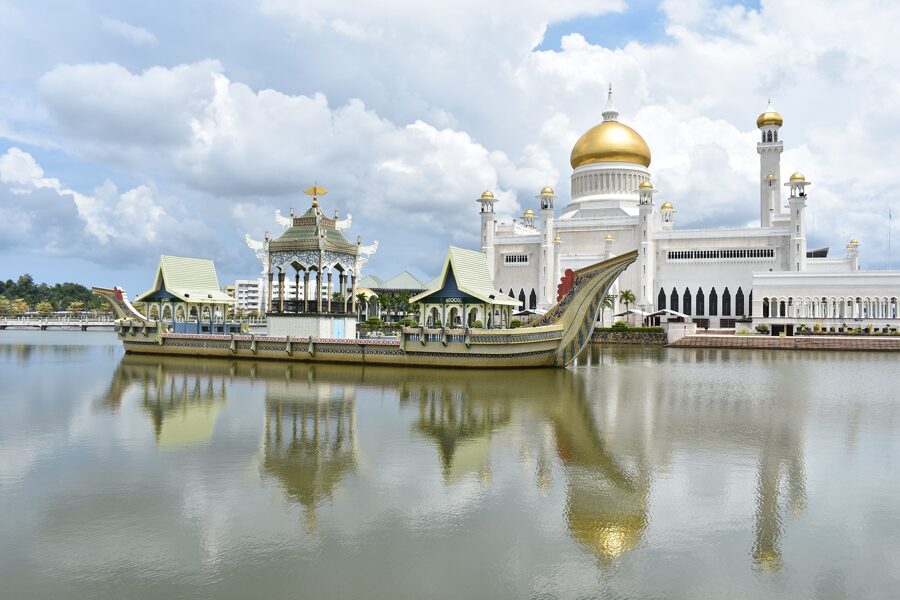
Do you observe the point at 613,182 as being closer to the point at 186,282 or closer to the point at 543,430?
the point at 186,282

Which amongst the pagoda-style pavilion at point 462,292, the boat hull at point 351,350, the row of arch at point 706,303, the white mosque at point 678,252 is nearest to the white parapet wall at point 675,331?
the white mosque at point 678,252

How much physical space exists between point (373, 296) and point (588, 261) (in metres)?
22.5

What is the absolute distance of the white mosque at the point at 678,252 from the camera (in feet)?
158

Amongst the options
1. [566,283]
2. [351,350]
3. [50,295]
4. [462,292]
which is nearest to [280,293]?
[351,350]

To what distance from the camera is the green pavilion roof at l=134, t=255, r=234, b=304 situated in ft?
114

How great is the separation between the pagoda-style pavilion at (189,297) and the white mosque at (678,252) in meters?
29.5

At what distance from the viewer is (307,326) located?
97.8 feet

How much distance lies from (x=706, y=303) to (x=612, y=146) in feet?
56.6

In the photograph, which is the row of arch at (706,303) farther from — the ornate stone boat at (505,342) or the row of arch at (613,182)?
the ornate stone boat at (505,342)

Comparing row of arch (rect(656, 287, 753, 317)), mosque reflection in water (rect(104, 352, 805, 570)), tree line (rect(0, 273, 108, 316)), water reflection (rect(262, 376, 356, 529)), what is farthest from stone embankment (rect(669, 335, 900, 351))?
tree line (rect(0, 273, 108, 316))

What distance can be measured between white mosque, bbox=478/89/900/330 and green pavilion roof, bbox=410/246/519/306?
94.7ft

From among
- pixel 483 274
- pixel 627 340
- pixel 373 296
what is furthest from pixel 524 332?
pixel 373 296

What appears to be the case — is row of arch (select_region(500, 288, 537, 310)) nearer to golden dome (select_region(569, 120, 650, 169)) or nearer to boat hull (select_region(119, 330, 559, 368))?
golden dome (select_region(569, 120, 650, 169))

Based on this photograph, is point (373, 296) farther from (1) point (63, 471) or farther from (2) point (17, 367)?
(1) point (63, 471)
